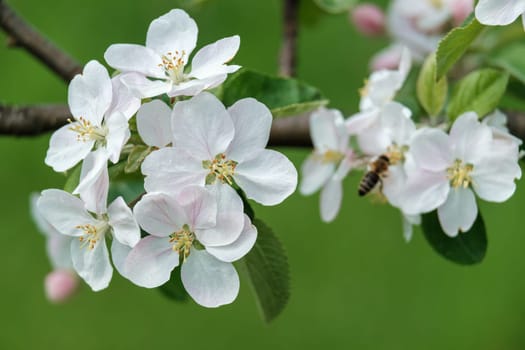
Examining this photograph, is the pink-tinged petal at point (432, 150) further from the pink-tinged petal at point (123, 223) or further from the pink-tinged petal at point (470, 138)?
the pink-tinged petal at point (123, 223)

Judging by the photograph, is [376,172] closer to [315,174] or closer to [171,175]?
[315,174]

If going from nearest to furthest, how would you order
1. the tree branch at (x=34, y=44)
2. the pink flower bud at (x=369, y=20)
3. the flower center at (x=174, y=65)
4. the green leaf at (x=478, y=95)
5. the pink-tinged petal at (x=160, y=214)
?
the pink-tinged petal at (x=160, y=214)
the flower center at (x=174, y=65)
the green leaf at (x=478, y=95)
the tree branch at (x=34, y=44)
the pink flower bud at (x=369, y=20)

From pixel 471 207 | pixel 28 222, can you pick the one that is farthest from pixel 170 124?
pixel 28 222

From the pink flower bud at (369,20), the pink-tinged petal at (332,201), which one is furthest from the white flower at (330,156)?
the pink flower bud at (369,20)

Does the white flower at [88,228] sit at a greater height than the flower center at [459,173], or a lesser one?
lesser

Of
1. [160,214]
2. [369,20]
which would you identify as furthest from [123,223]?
[369,20]

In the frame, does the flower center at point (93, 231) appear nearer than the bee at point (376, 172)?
Yes

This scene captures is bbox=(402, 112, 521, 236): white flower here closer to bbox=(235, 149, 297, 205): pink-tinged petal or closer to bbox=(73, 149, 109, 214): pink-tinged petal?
bbox=(235, 149, 297, 205): pink-tinged petal
